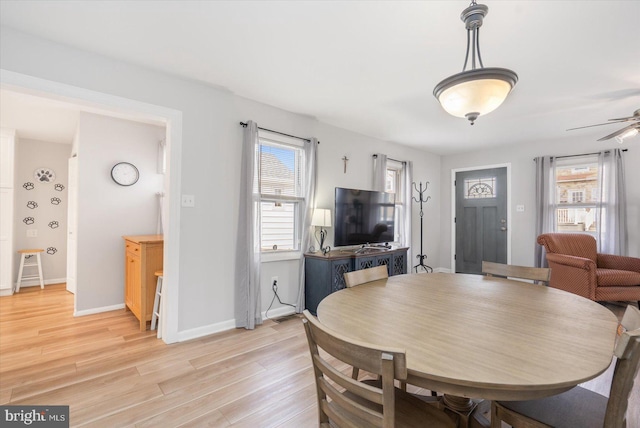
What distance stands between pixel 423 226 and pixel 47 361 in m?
5.61

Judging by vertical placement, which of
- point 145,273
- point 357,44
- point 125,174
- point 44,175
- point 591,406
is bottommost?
point 591,406

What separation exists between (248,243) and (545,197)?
4.84 metres

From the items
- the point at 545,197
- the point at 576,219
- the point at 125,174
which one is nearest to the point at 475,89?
the point at 125,174

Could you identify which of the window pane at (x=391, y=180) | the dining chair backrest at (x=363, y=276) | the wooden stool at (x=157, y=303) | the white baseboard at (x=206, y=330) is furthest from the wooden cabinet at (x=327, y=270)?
the window pane at (x=391, y=180)

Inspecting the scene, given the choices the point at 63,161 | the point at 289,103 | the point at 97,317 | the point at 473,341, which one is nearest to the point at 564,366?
the point at 473,341

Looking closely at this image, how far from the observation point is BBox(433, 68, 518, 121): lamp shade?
5.00ft

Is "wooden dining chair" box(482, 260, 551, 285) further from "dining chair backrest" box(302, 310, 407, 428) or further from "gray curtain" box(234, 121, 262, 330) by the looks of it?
"gray curtain" box(234, 121, 262, 330)

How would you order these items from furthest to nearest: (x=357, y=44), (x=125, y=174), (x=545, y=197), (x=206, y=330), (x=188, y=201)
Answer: (x=545, y=197)
(x=125, y=174)
(x=206, y=330)
(x=188, y=201)
(x=357, y=44)

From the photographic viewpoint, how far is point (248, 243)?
316 centimetres

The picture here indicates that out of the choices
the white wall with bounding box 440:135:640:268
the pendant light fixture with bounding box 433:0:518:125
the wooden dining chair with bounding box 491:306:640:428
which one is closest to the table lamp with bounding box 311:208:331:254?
the pendant light fixture with bounding box 433:0:518:125

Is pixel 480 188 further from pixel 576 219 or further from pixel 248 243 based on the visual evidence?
pixel 248 243

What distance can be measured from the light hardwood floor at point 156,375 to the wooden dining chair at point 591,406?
3.48 ft

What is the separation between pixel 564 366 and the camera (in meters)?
Result: 0.92

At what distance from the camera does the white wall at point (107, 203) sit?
3.59 metres
